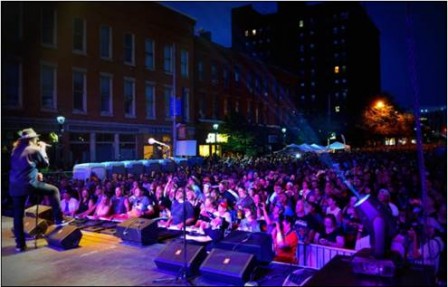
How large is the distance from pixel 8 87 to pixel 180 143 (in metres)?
15.4

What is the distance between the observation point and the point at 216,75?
33.0 meters

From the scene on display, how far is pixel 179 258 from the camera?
17.9 ft

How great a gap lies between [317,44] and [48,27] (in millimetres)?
72339

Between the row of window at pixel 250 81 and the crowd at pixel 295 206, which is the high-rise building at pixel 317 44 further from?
the crowd at pixel 295 206

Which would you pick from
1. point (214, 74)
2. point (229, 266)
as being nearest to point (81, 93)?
point (214, 74)

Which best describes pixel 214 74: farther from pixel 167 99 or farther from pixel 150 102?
pixel 150 102

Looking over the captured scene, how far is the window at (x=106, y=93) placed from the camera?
2311 centimetres

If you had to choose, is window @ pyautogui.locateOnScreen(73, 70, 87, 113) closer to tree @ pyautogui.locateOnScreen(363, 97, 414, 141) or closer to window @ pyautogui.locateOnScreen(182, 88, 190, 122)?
window @ pyautogui.locateOnScreen(182, 88, 190, 122)

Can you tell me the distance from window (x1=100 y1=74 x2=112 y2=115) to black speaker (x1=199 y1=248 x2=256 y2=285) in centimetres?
1930

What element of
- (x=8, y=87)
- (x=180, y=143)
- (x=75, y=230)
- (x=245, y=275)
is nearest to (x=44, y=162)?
(x=75, y=230)

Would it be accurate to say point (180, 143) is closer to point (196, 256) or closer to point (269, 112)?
point (196, 256)

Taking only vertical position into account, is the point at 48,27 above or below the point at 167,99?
above

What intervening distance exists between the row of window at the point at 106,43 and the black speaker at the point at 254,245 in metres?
17.9

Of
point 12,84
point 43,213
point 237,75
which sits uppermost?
point 237,75
